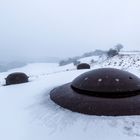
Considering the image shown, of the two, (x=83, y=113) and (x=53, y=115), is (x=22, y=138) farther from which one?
(x=83, y=113)

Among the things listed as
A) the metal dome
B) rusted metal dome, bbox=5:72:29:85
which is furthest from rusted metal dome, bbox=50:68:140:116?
rusted metal dome, bbox=5:72:29:85

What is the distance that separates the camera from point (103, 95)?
5785 millimetres

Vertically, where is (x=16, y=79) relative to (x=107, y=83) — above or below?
below

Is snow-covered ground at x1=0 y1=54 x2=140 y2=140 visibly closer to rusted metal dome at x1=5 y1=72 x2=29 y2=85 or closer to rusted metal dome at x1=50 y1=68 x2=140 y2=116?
rusted metal dome at x1=50 y1=68 x2=140 y2=116

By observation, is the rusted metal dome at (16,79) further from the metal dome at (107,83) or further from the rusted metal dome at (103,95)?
the metal dome at (107,83)

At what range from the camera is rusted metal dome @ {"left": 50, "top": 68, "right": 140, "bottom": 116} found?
526 cm

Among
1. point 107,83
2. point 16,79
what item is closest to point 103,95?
point 107,83

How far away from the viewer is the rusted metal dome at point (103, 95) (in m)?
5.26

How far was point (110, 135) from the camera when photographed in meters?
4.25

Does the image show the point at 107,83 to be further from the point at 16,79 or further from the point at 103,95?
the point at 16,79

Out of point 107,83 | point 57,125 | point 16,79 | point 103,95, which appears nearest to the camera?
point 57,125

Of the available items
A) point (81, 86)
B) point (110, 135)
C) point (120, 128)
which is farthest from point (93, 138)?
point (81, 86)

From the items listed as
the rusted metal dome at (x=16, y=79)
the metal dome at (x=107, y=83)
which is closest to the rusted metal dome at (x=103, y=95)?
the metal dome at (x=107, y=83)

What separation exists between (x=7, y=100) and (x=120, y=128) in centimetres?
394
